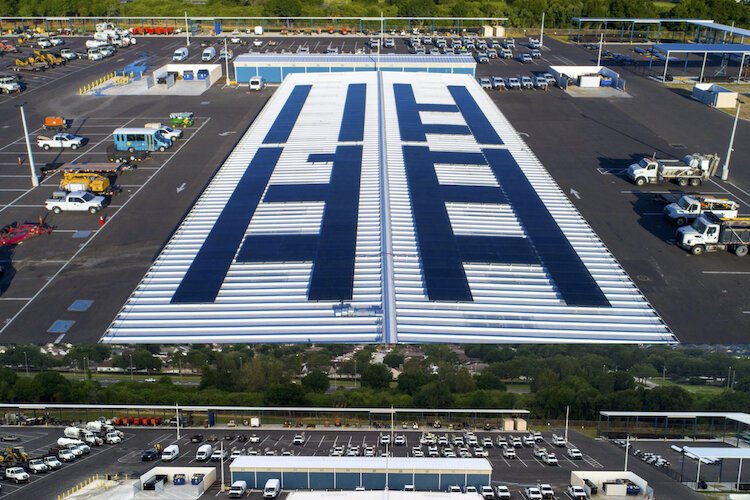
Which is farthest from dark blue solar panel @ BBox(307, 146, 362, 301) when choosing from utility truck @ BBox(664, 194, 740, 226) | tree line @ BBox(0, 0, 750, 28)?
tree line @ BBox(0, 0, 750, 28)

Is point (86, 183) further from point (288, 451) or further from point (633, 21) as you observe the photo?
point (633, 21)

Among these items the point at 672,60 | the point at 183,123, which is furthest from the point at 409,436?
the point at 672,60

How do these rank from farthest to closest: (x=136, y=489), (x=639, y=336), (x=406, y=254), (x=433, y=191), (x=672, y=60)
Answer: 1. (x=672, y=60)
2. (x=433, y=191)
3. (x=406, y=254)
4. (x=639, y=336)
5. (x=136, y=489)

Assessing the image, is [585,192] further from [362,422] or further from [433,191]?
[362,422]

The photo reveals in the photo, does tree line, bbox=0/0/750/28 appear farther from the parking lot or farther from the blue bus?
the parking lot

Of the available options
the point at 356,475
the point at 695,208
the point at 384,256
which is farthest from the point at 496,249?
the point at 695,208
